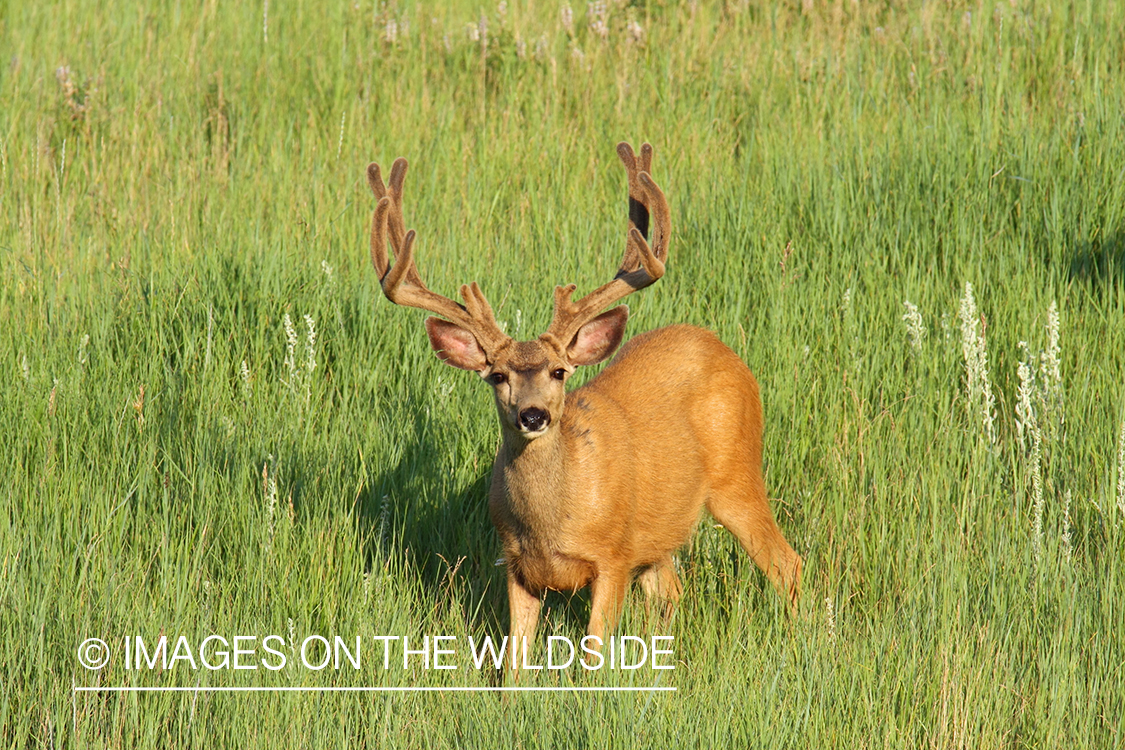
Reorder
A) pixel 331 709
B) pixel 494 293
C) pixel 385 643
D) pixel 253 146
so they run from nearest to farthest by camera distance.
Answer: pixel 331 709 → pixel 385 643 → pixel 494 293 → pixel 253 146

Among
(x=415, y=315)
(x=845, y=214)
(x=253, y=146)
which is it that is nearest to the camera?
(x=415, y=315)

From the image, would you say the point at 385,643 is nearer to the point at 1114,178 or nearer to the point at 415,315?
the point at 415,315

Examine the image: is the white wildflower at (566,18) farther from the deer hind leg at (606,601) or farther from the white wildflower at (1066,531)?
the white wildflower at (1066,531)

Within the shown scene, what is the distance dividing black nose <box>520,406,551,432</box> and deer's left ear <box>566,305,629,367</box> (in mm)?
387

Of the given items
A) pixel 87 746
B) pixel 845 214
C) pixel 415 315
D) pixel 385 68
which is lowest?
pixel 87 746

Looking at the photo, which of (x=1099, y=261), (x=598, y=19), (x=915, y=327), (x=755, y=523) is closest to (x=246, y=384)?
(x=755, y=523)

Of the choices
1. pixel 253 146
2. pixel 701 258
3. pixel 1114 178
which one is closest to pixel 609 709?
pixel 701 258

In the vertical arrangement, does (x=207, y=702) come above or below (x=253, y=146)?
below

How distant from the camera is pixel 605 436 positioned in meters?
4.64

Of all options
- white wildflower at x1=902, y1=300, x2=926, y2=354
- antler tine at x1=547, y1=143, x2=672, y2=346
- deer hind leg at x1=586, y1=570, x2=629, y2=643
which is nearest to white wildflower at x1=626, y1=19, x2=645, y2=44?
white wildflower at x1=902, y1=300, x2=926, y2=354

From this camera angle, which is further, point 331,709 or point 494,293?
point 494,293

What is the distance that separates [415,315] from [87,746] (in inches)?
97.4

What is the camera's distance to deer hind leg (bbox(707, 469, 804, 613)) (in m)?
4.85

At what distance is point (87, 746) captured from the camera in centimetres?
355
